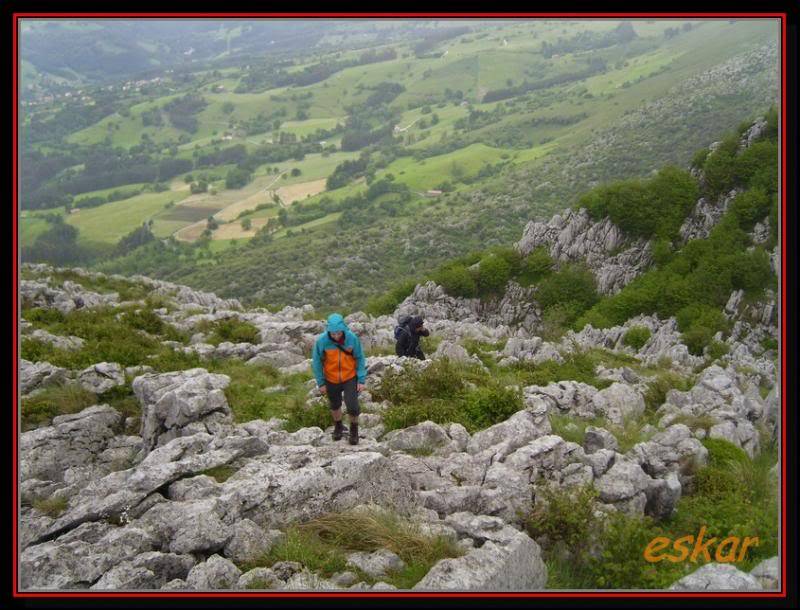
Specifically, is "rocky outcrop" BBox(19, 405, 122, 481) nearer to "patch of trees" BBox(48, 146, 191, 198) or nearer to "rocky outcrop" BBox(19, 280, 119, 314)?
"rocky outcrop" BBox(19, 280, 119, 314)

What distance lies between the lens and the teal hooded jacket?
422 inches

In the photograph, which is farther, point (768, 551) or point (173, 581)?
point (768, 551)

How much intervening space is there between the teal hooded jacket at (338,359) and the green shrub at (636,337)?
20.7 metres

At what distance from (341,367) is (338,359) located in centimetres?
17

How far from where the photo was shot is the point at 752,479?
35.5ft

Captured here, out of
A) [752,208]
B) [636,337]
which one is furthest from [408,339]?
[752,208]

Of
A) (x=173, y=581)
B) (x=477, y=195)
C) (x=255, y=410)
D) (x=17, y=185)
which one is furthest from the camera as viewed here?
(x=477, y=195)

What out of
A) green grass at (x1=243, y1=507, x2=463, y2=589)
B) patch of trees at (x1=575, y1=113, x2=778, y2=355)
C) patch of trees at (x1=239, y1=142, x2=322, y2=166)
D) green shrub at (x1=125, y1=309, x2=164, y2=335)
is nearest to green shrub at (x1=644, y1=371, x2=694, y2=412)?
green grass at (x1=243, y1=507, x2=463, y2=589)

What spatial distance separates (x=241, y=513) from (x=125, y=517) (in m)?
1.74

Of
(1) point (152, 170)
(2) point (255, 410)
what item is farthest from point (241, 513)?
(1) point (152, 170)

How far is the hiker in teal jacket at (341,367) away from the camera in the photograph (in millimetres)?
10703

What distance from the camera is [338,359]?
10.7 meters

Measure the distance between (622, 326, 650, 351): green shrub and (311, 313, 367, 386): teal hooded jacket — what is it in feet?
67.9
